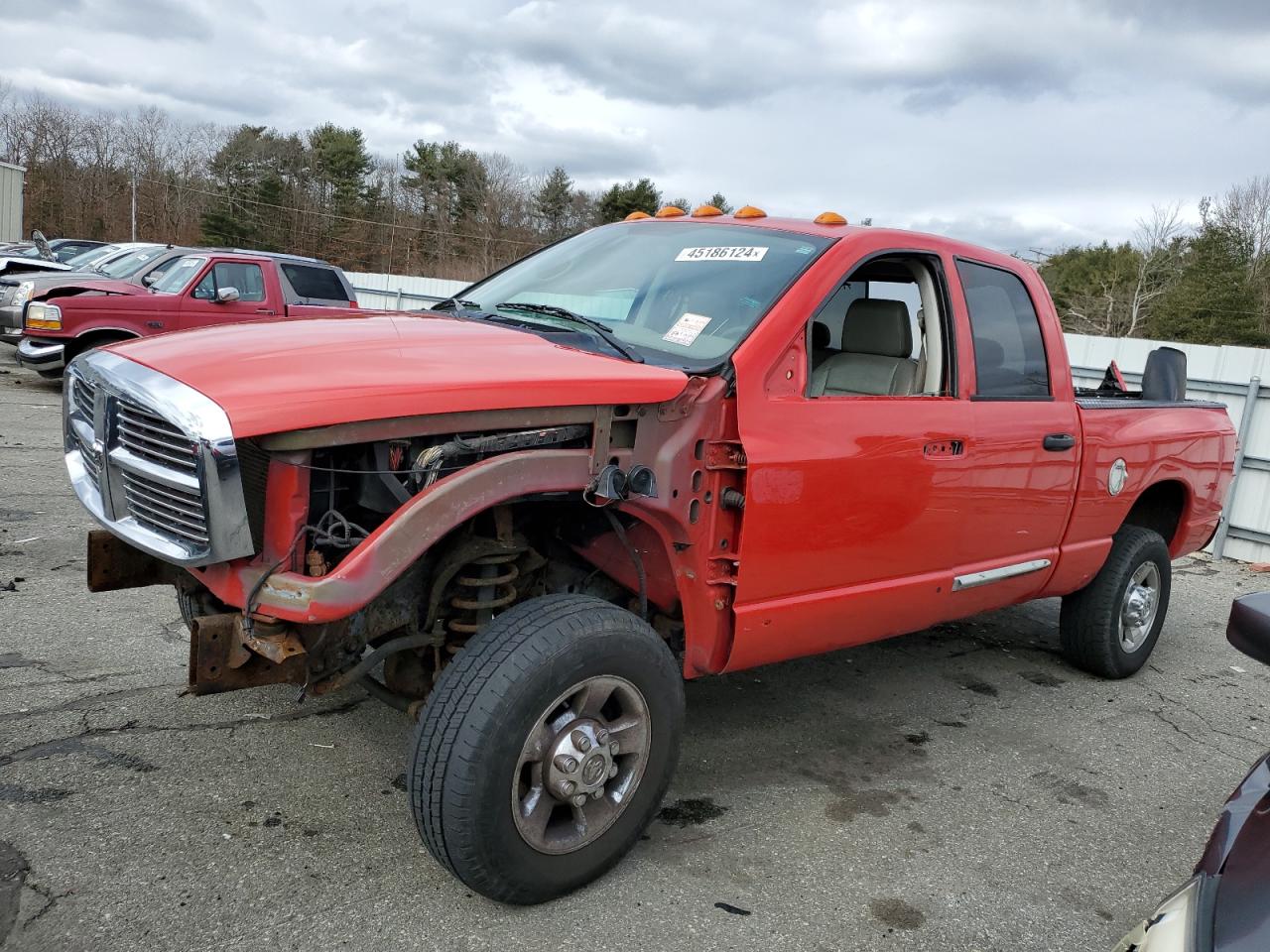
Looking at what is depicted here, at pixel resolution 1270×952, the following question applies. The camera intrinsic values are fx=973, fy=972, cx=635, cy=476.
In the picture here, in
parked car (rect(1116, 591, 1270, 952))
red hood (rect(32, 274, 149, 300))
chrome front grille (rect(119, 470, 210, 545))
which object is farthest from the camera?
red hood (rect(32, 274, 149, 300))

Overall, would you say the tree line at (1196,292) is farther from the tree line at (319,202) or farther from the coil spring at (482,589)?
the coil spring at (482,589)

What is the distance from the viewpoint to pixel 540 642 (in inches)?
101

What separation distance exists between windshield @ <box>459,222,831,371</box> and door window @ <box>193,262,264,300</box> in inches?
328

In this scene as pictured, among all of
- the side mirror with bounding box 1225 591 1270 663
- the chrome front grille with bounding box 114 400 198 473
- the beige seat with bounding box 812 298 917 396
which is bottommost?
the side mirror with bounding box 1225 591 1270 663

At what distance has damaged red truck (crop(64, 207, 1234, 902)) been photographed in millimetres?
2395

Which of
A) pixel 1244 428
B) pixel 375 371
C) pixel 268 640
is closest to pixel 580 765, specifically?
pixel 268 640

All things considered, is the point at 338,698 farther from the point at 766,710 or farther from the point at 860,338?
the point at 860,338

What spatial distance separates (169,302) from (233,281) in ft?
2.47

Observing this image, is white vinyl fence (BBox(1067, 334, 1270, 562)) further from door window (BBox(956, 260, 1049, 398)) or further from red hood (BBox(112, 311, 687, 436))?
red hood (BBox(112, 311, 687, 436))

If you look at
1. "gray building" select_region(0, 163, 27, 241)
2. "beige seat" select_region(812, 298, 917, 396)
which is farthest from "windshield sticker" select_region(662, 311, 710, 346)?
"gray building" select_region(0, 163, 27, 241)

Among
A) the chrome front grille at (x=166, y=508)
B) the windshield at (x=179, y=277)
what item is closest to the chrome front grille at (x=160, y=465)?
the chrome front grille at (x=166, y=508)

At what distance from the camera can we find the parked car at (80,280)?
36.0ft

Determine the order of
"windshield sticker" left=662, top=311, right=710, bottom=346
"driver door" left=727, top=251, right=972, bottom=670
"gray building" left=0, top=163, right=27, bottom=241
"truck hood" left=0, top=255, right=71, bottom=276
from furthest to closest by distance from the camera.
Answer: "gray building" left=0, top=163, right=27, bottom=241, "truck hood" left=0, top=255, right=71, bottom=276, "windshield sticker" left=662, top=311, right=710, bottom=346, "driver door" left=727, top=251, right=972, bottom=670

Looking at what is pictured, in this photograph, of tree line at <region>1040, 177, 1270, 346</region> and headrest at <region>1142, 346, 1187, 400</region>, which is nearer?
headrest at <region>1142, 346, 1187, 400</region>
